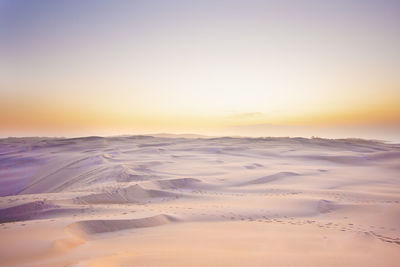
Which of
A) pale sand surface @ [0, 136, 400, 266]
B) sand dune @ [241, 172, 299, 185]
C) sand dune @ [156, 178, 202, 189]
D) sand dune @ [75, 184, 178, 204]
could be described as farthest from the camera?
sand dune @ [241, 172, 299, 185]

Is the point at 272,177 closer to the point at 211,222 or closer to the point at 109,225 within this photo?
the point at 211,222

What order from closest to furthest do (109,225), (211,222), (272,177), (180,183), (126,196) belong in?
(109,225) < (211,222) < (126,196) < (180,183) < (272,177)

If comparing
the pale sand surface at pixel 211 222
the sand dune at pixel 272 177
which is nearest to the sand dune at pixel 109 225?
the pale sand surface at pixel 211 222

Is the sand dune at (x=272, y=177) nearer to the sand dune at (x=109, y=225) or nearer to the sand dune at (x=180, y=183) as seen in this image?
the sand dune at (x=180, y=183)

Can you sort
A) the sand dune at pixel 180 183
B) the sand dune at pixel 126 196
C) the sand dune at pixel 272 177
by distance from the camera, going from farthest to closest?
1. the sand dune at pixel 272 177
2. the sand dune at pixel 180 183
3. the sand dune at pixel 126 196

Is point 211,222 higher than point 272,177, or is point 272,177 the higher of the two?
point 272,177

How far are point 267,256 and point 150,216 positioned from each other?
1.66 metres

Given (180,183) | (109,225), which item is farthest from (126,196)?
(109,225)

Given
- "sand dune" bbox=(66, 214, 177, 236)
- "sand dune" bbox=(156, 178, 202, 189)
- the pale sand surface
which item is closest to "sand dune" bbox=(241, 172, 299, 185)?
the pale sand surface

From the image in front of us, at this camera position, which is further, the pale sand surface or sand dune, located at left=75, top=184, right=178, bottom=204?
sand dune, located at left=75, top=184, right=178, bottom=204

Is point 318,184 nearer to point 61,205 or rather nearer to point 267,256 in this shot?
point 267,256

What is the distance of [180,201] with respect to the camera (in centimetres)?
457

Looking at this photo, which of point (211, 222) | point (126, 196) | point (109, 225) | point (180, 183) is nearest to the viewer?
point (109, 225)

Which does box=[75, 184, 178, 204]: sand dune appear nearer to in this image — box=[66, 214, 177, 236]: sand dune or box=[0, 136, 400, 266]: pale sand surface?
box=[0, 136, 400, 266]: pale sand surface
